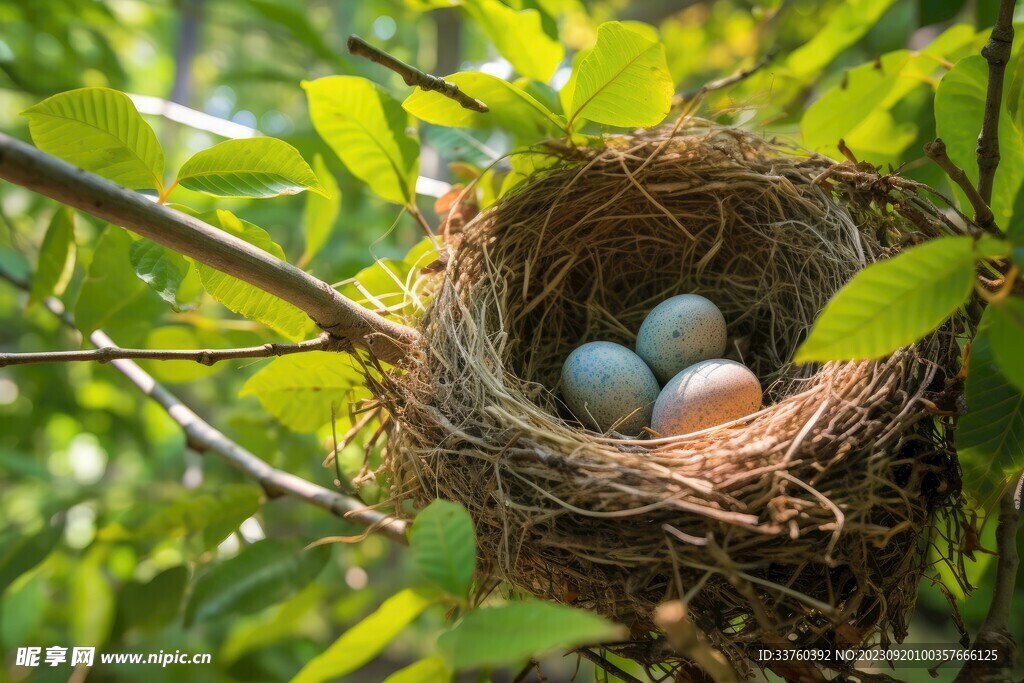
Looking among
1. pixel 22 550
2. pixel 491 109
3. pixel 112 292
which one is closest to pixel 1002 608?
pixel 491 109

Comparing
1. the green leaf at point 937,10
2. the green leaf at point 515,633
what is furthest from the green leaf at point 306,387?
the green leaf at point 937,10

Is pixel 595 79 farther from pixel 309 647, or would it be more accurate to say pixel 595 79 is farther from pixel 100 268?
pixel 309 647

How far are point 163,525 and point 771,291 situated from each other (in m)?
1.14

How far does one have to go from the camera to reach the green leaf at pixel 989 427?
0.82 meters

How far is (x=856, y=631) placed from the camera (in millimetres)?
788

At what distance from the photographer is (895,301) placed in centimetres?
62

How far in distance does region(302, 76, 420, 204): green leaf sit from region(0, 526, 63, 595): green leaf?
91 centimetres

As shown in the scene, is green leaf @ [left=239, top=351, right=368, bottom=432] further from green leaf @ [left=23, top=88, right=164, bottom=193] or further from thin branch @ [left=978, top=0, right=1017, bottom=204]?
thin branch @ [left=978, top=0, right=1017, bottom=204]

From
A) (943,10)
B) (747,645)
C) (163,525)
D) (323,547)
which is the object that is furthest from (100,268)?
(943,10)

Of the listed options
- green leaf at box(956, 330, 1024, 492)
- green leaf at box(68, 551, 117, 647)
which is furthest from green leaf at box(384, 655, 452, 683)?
green leaf at box(68, 551, 117, 647)

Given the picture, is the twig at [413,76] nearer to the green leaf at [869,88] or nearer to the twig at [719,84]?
the twig at [719,84]

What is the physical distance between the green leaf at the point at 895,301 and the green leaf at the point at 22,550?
1398 mm

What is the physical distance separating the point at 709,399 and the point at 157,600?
1.08 metres

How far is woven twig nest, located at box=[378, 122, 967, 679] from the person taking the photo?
2.63 ft
